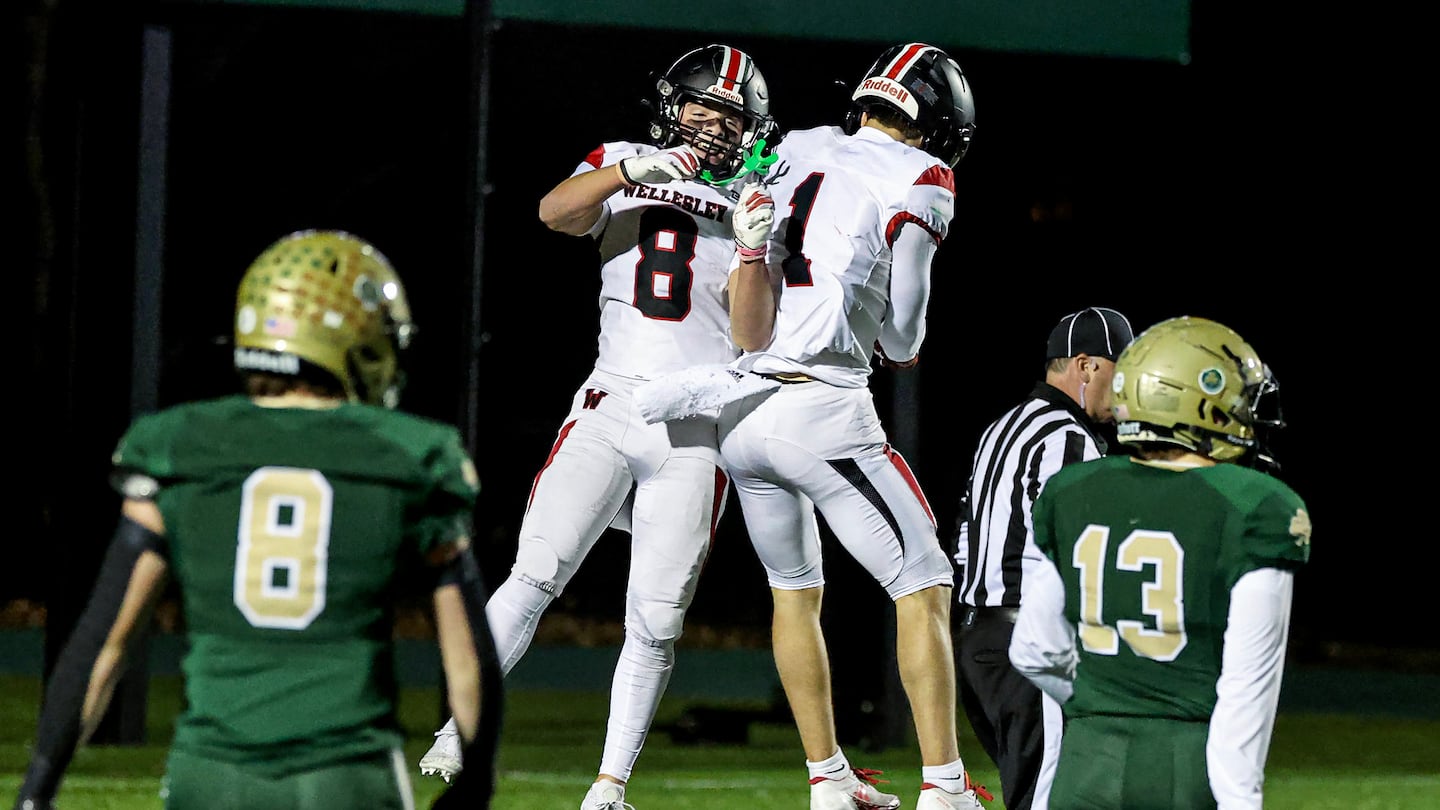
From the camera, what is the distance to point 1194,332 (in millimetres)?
3336

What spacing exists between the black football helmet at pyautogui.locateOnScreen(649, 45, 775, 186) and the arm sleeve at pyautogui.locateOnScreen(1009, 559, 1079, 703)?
2.35 metres

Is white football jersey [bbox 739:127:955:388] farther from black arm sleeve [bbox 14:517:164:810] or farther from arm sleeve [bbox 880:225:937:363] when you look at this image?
black arm sleeve [bbox 14:517:164:810]

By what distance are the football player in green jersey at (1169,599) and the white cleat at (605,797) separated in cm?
215

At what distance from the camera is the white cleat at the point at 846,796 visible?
5.23 meters

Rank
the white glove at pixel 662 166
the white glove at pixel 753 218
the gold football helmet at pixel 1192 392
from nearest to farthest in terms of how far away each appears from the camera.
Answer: the gold football helmet at pixel 1192 392 < the white glove at pixel 753 218 < the white glove at pixel 662 166

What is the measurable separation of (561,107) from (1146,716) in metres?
10.5

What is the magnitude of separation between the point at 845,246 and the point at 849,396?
38cm

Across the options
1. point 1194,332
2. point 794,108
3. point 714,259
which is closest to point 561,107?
point 794,108

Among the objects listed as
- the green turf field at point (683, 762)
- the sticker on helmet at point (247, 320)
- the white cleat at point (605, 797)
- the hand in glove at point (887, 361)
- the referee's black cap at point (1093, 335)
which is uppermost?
the referee's black cap at point (1093, 335)

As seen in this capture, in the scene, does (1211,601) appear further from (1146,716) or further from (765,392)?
(765,392)

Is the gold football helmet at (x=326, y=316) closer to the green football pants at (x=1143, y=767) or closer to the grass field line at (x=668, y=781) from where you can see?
the green football pants at (x=1143, y=767)

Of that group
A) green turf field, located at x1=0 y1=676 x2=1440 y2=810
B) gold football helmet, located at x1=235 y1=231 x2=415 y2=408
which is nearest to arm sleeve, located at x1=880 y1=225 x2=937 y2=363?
green turf field, located at x1=0 y1=676 x2=1440 y2=810

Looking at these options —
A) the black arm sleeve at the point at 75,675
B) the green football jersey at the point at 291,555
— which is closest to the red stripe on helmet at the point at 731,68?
the green football jersey at the point at 291,555

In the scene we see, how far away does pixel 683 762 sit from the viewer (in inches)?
302
